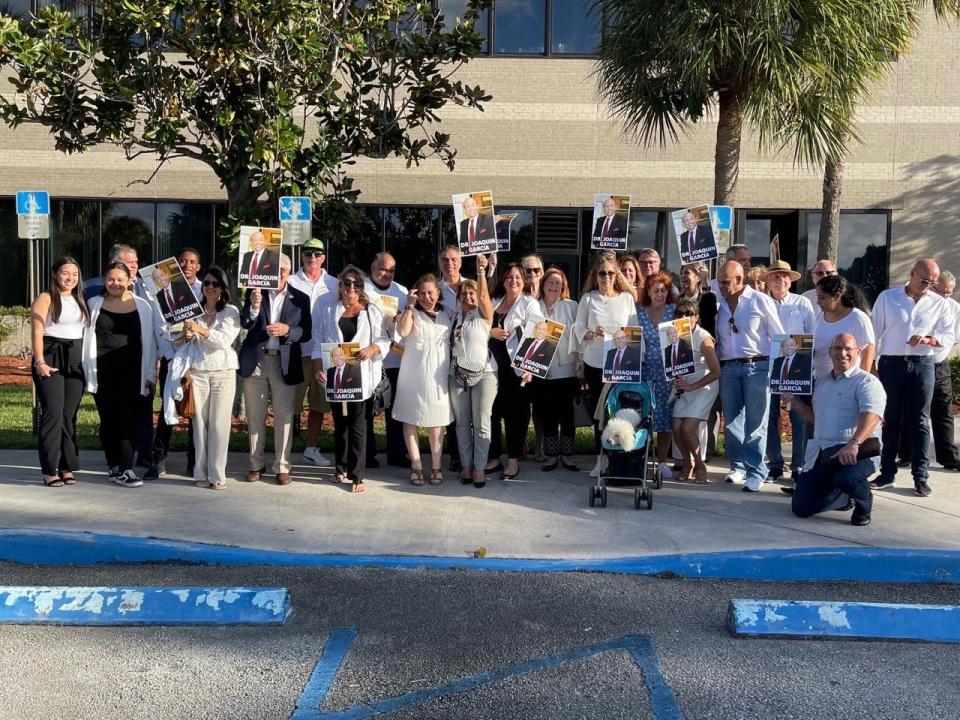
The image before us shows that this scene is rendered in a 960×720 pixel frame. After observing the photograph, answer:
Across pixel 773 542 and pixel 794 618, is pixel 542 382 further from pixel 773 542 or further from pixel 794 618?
pixel 794 618

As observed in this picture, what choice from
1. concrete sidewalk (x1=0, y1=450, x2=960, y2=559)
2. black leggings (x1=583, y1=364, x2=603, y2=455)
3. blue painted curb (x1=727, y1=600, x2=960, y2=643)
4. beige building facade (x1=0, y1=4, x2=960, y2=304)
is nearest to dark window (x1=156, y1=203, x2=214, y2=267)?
beige building facade (x1=0, y1=4, x2=960, y2=304)

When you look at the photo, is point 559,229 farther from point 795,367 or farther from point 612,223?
point 795,367

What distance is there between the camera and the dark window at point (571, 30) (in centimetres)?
1789

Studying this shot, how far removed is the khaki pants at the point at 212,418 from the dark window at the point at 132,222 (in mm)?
11122

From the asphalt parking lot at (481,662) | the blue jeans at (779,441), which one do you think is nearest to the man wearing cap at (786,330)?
the blue jeans at (779,441)

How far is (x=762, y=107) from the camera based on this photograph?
1149cm

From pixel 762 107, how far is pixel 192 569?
833cm

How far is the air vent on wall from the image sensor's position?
59.5 feet

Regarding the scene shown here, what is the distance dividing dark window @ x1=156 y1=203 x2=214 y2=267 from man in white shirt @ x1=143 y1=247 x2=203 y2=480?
9.63 m

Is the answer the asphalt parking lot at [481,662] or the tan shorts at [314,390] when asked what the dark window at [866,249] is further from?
the asphalt parking lot at [481,662]

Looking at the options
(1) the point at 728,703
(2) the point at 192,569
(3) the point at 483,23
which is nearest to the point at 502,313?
(2) the point at 192,569

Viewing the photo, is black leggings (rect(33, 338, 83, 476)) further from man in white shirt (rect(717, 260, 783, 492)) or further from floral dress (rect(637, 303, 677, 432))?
man in white shirt (rect(717, 260, 783, 492))

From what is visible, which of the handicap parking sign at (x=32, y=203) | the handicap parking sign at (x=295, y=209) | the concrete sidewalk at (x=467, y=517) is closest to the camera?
the concrete sidewalk at (x=467, y=517)

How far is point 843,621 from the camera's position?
529 cm
